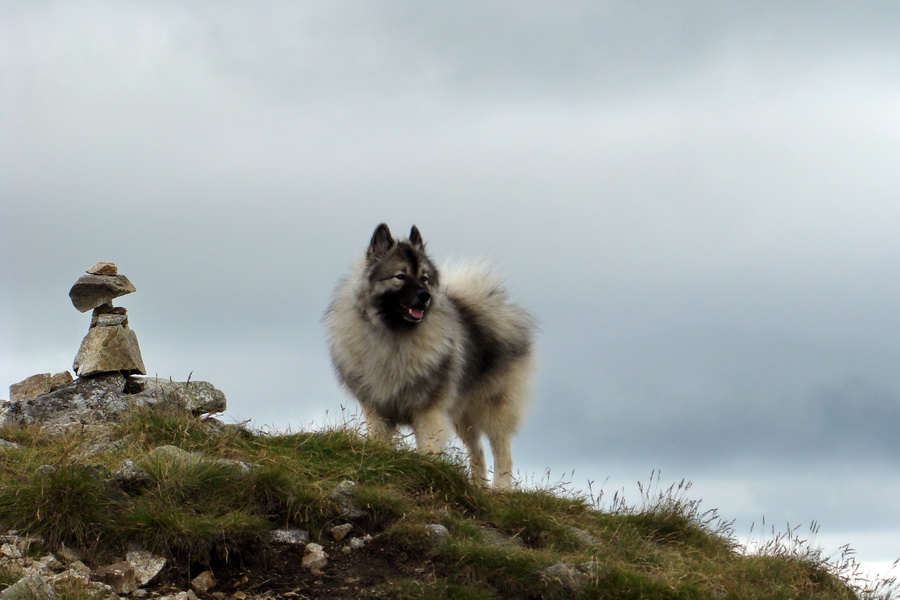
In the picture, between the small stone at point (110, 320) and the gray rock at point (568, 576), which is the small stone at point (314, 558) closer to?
the gray rock at point (568, 576)

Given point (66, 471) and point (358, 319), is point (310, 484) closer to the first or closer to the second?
point (66, 471)

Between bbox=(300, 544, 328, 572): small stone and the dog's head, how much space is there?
4.16 m

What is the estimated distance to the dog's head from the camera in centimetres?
1166

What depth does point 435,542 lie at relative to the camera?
A: 8.11 m

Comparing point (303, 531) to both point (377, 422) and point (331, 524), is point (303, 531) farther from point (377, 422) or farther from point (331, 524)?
point (377, 422)

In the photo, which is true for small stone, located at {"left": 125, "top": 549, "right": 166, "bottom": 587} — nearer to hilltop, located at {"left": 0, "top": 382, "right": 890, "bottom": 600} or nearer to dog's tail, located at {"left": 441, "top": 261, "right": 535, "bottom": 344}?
hilltop, located at {"left": 0, "top": 382, "right": 890, "bottom": 600}

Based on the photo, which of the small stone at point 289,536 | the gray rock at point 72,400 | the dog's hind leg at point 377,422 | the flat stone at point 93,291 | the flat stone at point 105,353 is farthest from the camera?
the flat stone at point 93,291

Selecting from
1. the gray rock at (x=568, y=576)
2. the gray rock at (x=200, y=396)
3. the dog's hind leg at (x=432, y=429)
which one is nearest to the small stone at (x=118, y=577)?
the gray rock at (x=568, y=576)

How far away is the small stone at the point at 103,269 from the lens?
1390 centimetres

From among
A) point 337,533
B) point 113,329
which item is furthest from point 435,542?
point 113,329

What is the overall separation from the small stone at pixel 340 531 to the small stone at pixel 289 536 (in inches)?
9.0

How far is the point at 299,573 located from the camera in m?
7.66

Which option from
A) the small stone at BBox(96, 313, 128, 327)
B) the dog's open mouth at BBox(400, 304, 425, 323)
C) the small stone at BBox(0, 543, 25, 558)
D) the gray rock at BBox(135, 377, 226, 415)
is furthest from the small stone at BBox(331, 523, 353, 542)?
the small stone at BBox(96, 313, 128, 327)

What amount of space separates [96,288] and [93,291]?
73mm
